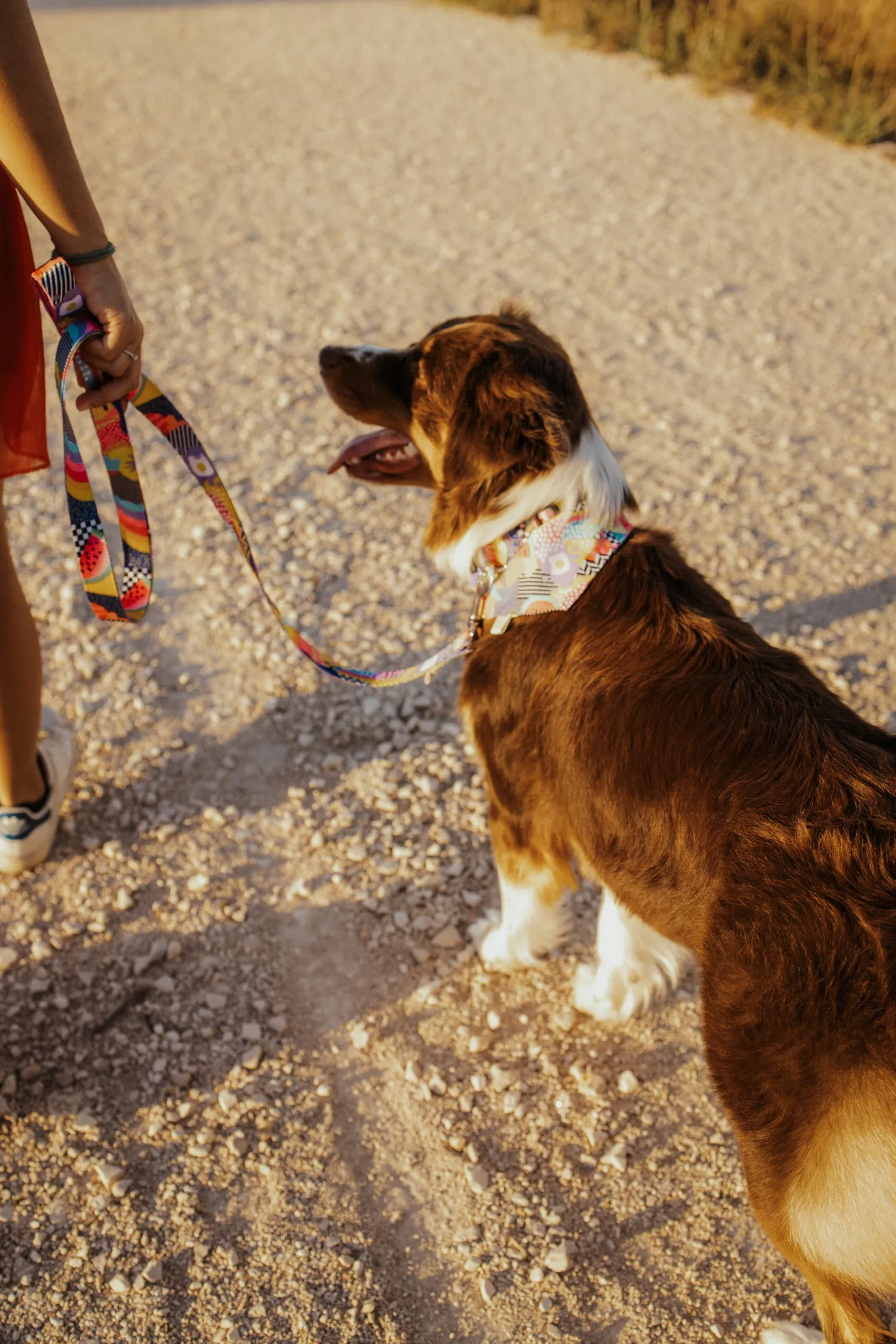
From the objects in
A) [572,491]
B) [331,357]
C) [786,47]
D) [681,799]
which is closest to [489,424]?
[572,491]

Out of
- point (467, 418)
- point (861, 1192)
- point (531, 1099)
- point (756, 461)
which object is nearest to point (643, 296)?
point (756, 461)

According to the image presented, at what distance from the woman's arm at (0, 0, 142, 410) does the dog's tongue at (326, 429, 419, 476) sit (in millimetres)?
734

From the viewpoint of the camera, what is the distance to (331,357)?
3006 mm

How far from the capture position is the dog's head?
2.46 m

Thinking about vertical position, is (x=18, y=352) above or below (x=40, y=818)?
above

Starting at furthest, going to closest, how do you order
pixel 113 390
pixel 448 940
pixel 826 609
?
1. pixel 826 609
2. pixel 448 940
3. pixel 113 390

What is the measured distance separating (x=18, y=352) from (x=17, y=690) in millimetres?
924

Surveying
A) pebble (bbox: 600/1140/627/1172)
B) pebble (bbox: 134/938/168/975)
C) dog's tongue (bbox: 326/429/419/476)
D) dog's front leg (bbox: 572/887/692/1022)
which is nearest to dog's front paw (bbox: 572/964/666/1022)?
dog's front leg (bbox: 572/887/692/1022)

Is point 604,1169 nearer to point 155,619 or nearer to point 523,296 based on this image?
point 155,619

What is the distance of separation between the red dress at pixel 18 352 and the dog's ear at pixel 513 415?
1.08m

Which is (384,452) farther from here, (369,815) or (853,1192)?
(853,1192)

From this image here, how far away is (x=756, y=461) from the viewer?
504 cm

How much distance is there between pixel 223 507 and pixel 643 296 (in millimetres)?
4418

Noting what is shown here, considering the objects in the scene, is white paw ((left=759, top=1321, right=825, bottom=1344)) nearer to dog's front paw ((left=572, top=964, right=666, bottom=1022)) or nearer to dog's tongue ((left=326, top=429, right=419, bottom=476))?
Result: dog's front paw ((left=572, top=964, right=666, bottom=1022))
